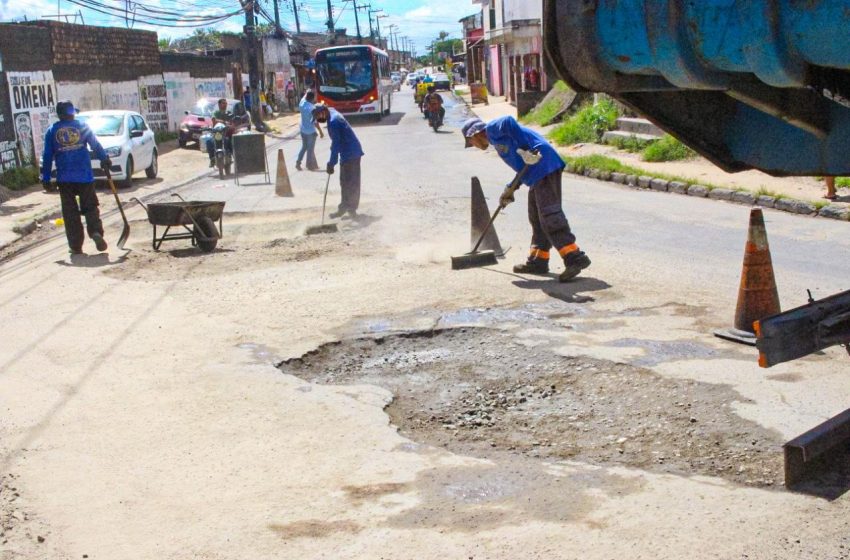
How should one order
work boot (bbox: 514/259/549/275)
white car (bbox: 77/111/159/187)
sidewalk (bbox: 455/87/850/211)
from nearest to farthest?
work boot (bbox: 514/259/549/275) < sidewalk (bbox: 455/87/850/211) < white car (bbox: 77/111/159/187)

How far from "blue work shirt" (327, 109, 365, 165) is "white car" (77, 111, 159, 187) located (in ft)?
23.4

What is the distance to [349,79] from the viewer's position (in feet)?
131

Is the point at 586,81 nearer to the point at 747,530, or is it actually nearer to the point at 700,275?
the point at 747,530

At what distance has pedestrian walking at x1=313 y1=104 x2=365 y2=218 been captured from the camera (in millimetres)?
12891

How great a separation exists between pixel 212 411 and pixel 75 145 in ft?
20.7

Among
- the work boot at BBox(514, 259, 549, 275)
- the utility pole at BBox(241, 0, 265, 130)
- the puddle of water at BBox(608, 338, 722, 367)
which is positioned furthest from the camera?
the utility pole at BBox(241, 0, 265, 130)

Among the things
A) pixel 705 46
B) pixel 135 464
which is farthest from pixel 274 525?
pixel 705 46

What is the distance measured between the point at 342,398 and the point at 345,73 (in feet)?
116

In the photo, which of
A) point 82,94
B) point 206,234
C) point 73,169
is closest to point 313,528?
point 206,234

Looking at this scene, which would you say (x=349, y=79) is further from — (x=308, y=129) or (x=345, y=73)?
(x=308, y=129)

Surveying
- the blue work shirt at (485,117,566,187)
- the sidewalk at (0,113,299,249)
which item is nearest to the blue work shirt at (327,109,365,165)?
the sidewalk at (0,113,299,249)

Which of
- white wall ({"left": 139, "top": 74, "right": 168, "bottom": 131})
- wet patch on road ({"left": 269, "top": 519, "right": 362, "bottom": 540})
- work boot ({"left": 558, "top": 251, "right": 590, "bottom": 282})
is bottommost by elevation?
wet patch on road ({"left": 269, "top": 519, "right": 362, "bottom": 540})

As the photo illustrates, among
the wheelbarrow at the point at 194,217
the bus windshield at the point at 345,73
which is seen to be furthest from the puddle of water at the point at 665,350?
the bus windshield at the point at 345,73

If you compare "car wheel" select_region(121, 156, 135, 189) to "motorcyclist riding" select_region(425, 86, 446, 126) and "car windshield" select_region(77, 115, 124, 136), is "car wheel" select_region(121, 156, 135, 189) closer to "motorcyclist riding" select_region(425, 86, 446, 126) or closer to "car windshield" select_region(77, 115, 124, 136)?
"car windshield" select_region(77, 115, 124, 136)
